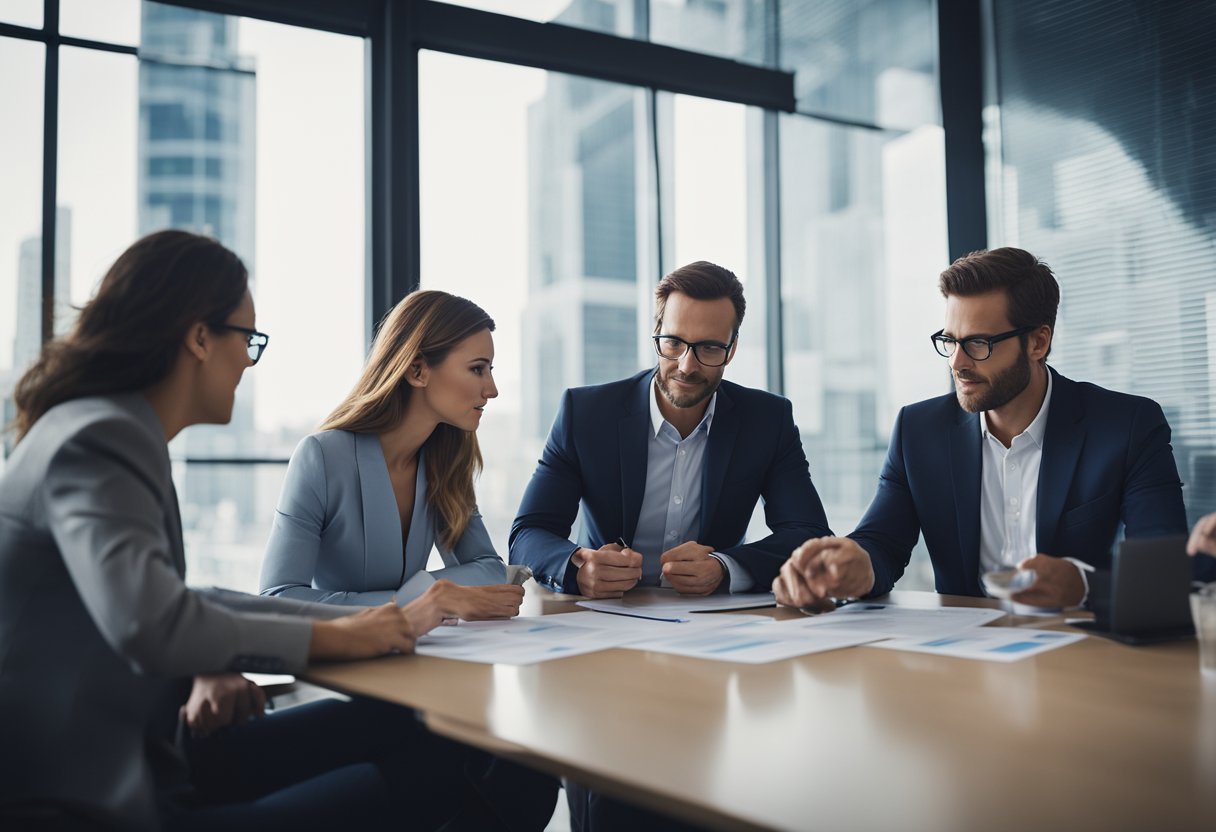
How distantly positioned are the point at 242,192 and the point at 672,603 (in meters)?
2.68

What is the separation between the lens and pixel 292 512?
210 cm

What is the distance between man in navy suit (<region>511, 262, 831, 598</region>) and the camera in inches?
105

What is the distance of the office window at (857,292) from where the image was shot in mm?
5062

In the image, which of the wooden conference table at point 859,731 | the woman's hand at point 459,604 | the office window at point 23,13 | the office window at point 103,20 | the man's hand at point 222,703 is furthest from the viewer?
the office window at point 103,20

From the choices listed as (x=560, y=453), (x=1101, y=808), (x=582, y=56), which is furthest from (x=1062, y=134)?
→ (x=1101, y=808)

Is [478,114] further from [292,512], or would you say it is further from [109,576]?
[109,576]

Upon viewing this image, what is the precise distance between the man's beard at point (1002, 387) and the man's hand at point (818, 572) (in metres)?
0.75

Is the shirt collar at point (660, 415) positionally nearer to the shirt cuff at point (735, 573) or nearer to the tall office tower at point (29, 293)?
the shirt cuff at point (735, 573)

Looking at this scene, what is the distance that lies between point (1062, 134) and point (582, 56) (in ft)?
7.22

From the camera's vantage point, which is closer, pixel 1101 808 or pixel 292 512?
pixel 1101 808

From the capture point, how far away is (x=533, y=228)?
14.0 ft

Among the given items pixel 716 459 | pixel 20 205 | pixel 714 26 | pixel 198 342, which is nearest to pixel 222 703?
pixel 198 342

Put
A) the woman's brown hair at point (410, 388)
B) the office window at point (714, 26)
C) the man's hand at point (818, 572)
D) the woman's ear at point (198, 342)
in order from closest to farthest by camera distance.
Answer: the woman's ear at point (198, 342) < the man's hand at point (818, 572) < the woman's brown hair at point (410, 388) < the office window at point (714, 26)

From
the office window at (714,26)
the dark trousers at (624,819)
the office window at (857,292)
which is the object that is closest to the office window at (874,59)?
the office window at (857,292)
